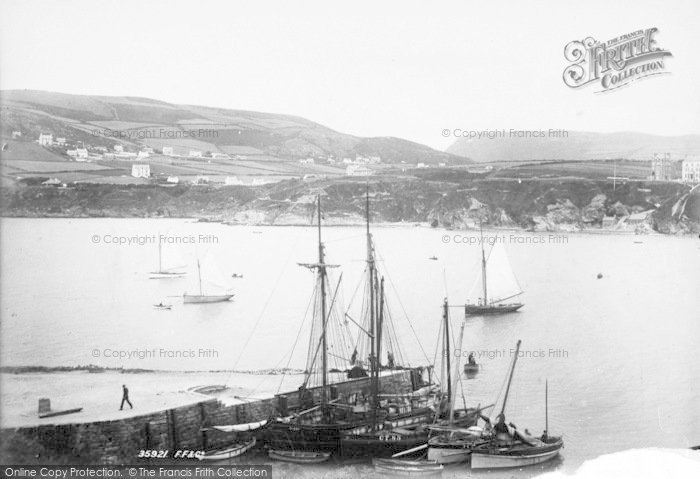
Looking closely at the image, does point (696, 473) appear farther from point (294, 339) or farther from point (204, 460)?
point (204, 460)

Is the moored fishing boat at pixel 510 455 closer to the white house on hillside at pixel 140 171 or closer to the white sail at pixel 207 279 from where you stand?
the white sail at pixel 207 279

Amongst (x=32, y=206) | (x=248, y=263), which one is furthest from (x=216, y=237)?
(x=32, y=206)

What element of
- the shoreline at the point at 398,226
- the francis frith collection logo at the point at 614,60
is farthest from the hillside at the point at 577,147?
the shoreline at the point at 398,226

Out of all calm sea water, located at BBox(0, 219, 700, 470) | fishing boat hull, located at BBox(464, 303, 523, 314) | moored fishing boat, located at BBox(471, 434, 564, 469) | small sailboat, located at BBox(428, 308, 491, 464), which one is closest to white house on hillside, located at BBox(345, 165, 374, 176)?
calm sea water, located at BBox(0, 219, 700, 470)

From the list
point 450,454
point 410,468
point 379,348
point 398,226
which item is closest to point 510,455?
point 450,454

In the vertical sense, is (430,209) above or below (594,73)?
below
